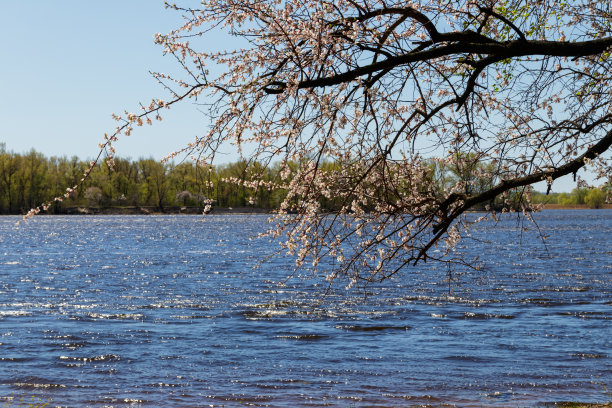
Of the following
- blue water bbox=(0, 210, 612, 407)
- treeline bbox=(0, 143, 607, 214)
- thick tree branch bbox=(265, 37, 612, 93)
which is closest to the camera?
thick tree branch bbox=(265, 37, 612, 93)

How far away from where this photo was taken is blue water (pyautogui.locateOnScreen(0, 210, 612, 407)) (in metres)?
14.1

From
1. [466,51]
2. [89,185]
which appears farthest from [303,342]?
[89,185]

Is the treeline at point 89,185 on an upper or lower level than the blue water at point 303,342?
upper

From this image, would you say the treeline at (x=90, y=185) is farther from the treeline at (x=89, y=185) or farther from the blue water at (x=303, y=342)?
the blue water at (x=303, y=342)

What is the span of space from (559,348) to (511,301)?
29.7 feet

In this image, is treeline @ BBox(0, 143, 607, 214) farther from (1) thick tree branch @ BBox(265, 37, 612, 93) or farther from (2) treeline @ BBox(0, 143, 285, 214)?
(1) thick tree branch @ BBox(265, 37, 612, 93)

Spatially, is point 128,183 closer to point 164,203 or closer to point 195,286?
point 164,203

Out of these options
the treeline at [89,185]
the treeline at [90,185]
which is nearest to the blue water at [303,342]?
the treeline at [90,185]

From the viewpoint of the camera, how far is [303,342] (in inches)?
757

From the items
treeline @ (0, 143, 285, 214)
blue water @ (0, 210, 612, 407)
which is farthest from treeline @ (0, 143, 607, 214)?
blue water @ (0, 210, 612, 407)

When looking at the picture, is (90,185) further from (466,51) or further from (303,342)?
(466,51)

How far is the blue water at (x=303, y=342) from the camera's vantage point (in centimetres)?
1413

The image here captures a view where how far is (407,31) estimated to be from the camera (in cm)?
915

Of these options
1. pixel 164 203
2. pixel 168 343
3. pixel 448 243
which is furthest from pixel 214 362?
pixel 164 203
